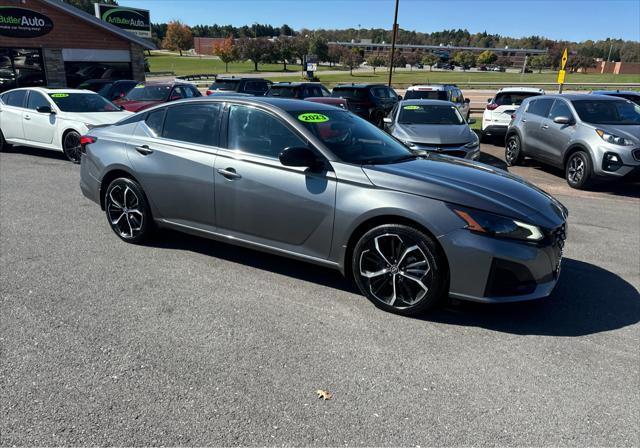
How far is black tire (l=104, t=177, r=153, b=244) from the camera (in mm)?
5078

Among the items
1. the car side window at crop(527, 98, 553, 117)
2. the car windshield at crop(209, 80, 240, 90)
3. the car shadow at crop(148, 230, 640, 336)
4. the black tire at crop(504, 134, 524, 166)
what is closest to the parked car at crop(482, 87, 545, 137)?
the black tire at crop(504, 134, 524, 166)

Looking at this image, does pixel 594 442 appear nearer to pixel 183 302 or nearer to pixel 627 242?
pixel 183 302

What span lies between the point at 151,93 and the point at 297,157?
38.6 feet

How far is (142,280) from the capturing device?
441 cm

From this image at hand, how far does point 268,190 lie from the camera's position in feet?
13.8

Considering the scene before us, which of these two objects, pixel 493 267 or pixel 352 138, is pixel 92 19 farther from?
pixel 493 267

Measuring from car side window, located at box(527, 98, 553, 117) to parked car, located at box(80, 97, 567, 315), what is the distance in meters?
6.94

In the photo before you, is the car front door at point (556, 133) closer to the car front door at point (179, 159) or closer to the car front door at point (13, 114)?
the car front door at point (179, 159)

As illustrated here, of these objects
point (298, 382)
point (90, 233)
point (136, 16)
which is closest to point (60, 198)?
point (90, 233)

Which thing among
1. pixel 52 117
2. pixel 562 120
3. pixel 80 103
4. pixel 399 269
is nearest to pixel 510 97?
pixel 562 120

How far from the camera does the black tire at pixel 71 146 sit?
1006cm

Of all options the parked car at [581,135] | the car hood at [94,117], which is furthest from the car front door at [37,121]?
the parked car at [581,135]

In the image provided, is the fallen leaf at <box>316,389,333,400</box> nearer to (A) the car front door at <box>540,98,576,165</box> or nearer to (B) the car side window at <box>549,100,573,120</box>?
(A) the car front door at <box>540,98,576,165</box>

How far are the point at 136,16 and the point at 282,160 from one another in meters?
38.0
